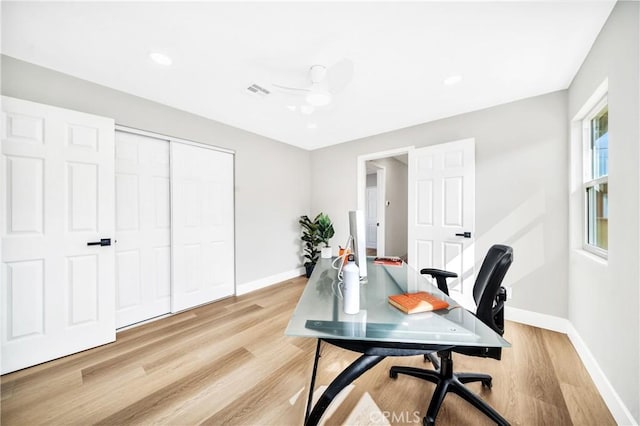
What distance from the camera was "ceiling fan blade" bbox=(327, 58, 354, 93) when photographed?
1.54 meters

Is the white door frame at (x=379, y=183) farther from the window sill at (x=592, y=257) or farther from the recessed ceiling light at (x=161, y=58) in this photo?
the recessed ceiling light at (x=161, y=58)

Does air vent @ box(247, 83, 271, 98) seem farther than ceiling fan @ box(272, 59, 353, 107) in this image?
Answer: Yes

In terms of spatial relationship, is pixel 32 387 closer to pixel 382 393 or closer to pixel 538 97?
pixel 382 393

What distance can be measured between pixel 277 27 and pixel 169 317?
10.4ft

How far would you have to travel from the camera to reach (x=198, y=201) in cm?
307

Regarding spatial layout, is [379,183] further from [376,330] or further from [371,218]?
[376,330]

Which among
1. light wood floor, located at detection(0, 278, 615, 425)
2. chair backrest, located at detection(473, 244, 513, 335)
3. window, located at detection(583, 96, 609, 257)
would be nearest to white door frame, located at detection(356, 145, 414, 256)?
window, located at detection(583, 96, 609, 257)

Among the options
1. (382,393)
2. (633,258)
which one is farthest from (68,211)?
(633,258)

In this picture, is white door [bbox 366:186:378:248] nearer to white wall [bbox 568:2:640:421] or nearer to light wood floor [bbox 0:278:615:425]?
light wood floor [bbox 0:278:615:425]

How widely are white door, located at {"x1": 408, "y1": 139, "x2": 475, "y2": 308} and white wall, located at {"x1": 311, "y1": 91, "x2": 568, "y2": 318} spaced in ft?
0.50

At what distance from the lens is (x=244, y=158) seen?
11.7 feet

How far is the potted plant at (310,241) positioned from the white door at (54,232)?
2732 millimetres

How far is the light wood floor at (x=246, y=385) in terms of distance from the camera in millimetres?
1400

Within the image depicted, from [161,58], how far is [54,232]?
69.0 inches
